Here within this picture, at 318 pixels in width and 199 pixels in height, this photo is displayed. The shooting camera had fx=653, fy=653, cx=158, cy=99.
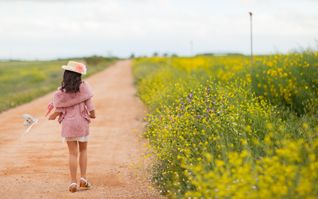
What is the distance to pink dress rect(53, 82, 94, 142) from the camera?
780 centimetres

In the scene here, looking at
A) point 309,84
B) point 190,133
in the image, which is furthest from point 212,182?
point 309,84

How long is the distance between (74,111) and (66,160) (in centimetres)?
230

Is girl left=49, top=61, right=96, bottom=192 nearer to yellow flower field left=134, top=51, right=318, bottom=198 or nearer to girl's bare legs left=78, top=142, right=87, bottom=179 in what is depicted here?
girl's bare legs left=78, top=142, right=87, bottom=179

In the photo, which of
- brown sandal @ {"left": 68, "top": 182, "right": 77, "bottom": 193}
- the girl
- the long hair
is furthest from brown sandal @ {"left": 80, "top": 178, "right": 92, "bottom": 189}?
the long hair

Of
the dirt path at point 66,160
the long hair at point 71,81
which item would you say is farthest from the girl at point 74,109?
the dirt path at point 66,160

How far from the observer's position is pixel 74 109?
787 cm

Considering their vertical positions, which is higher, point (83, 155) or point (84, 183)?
point (83, 155)

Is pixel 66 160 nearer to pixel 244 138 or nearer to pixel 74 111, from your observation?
pixel 74 111

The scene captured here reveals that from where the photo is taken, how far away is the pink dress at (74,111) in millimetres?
7805

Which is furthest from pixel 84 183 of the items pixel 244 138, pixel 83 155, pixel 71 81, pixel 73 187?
pixel 244 138

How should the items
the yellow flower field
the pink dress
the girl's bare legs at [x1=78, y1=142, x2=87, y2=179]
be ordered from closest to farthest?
the yellow flower field, the pink dress, the girl's bare legs at [x1=78, y1=142, x2=87, y2=179]

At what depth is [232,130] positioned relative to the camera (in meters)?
7.34

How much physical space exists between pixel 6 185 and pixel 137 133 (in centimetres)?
504

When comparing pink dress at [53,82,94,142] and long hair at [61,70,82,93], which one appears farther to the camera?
pink dress at [53,82,94,142]
